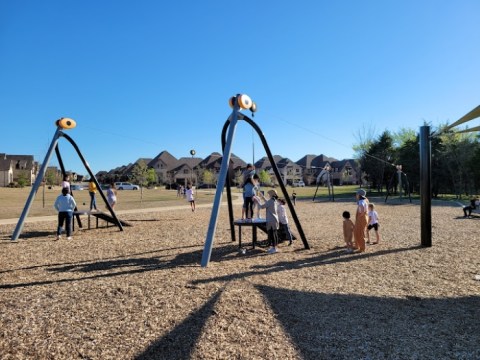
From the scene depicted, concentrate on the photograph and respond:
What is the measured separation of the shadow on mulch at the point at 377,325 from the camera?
3.62 m

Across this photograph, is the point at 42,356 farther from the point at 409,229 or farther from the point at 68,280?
the point at 409,229

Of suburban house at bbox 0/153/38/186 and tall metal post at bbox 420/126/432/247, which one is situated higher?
suburban house at bbox 0/153/38/186

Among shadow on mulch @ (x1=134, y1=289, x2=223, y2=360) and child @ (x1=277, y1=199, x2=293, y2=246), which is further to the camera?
child @ (x1=277, y1=199, x2=293, y2=246)

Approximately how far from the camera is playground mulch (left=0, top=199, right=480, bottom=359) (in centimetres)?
Answer: 367

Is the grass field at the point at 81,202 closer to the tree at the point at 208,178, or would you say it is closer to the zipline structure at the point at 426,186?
the zipline structure at the point at 426,186

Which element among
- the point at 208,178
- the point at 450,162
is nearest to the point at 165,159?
the point at 208,178

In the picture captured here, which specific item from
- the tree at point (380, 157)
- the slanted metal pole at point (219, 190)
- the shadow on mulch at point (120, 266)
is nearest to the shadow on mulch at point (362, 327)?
the slanted metal pole at point (219, 190)

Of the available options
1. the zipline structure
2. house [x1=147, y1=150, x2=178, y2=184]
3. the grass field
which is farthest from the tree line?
house [x1=147, y1=150, x2=178, y2=184]

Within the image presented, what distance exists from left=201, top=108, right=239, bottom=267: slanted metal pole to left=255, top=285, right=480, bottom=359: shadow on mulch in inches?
74.2

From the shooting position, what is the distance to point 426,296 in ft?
17.7

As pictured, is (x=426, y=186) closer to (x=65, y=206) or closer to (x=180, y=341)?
(x=180, y=341)

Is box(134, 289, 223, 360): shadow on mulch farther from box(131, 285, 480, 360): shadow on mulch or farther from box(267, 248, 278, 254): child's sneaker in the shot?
box(267, 248, 278, 254): child's sneaker

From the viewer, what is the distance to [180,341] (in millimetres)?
3760

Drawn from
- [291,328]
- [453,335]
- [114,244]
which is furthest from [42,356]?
[114,244]
